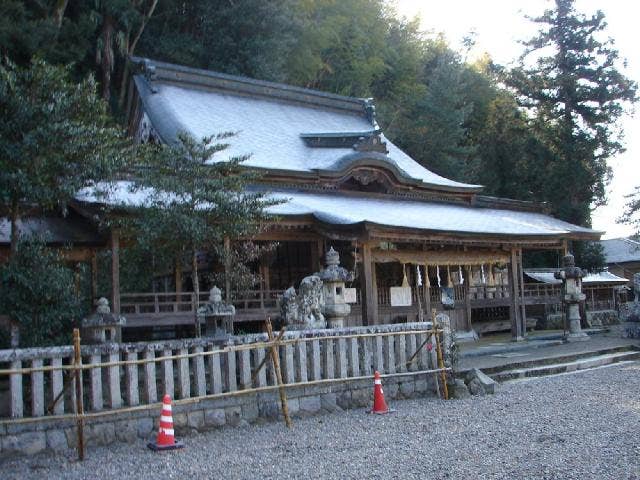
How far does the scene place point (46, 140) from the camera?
7.79m

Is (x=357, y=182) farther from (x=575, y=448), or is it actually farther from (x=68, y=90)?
(x=575, y=448)

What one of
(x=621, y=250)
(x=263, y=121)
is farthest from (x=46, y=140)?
(x=621, y=250)

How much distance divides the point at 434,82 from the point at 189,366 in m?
29.1

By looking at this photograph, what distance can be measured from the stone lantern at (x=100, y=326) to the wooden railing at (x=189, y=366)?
4.68 ft

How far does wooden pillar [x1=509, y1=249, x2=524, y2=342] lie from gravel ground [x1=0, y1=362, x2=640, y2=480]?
7.67m

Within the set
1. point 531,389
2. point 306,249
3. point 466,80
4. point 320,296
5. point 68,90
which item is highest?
point 466,80

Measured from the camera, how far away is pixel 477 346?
1534 cm

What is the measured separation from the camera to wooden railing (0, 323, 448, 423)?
Result: 6.33 meters

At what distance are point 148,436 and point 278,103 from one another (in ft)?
54.0

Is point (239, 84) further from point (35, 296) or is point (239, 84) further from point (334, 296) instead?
point (35, 296)

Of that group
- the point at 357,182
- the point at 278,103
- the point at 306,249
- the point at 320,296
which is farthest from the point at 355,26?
the point at 320,296

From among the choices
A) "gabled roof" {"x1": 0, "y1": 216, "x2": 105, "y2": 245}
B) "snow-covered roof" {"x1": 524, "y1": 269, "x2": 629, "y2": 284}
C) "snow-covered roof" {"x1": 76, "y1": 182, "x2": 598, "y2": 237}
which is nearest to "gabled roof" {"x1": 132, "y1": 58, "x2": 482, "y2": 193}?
"snow-covered roof" {"x1": 76, "y1": 182, "x2": 598, "y2": 237}

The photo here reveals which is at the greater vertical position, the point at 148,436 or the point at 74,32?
the point at 74,32

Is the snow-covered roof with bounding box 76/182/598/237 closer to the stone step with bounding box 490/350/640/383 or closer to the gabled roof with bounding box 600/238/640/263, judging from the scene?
the stone step with bounding box 490/350/640/383
